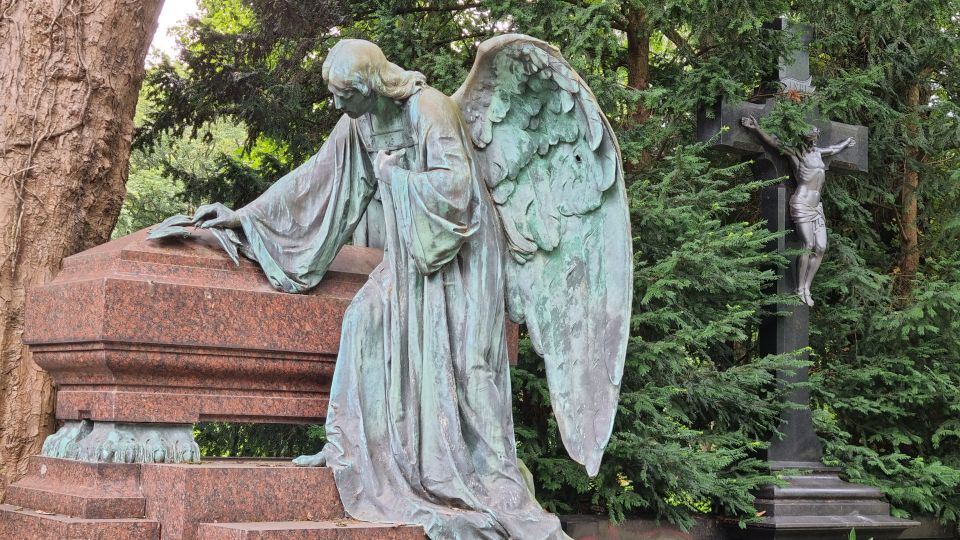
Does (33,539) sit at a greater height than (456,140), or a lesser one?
lesser

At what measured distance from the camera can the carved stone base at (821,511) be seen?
26.8ft

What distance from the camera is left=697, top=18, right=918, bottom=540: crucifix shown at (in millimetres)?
8266

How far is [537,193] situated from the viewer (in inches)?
216

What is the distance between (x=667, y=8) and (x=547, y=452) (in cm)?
340

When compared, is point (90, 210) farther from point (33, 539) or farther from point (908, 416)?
point (908, 416)

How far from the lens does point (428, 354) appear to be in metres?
5.07

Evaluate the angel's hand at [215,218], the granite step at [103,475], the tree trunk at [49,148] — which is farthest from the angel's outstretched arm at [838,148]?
the granite step at [103,475]

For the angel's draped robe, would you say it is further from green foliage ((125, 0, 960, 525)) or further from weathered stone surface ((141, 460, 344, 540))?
green foliage ((125, 0, 960, 525))

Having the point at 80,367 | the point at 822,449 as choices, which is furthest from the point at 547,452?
the point at 80,367

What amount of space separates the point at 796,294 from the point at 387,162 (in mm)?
4534

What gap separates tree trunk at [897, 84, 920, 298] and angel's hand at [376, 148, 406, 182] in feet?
21.9

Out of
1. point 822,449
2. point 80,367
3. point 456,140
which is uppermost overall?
point 456,140

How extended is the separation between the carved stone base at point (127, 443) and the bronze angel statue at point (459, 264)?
533 mm

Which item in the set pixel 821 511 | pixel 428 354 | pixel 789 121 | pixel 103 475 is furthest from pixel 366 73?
pixel 821 511
